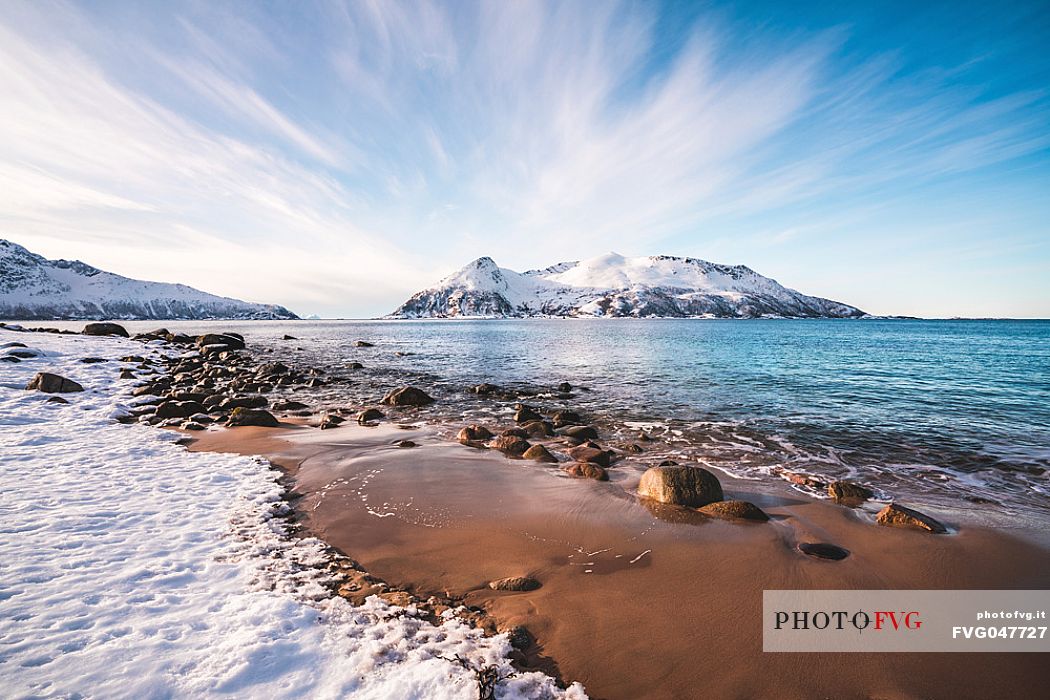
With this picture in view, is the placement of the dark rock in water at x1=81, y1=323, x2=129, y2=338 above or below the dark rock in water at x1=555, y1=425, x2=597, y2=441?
above

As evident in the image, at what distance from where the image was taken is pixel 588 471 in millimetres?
9570

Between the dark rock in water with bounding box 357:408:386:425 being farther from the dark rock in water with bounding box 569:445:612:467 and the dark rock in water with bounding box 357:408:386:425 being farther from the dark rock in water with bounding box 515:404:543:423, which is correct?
the dark rock in water with bounding box 569:445:612:467

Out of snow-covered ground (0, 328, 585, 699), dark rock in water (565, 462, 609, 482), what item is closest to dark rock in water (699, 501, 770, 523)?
dark rock in water (565, 462, 609, 482)

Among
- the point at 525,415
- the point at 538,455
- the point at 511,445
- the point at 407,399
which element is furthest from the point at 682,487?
the point at 407,399

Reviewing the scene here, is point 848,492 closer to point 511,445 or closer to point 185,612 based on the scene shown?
point 511,445

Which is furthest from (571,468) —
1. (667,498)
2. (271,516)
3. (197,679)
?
(197,679)

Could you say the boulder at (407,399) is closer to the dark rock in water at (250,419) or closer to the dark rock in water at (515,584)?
the dark rock in water at (250,419)

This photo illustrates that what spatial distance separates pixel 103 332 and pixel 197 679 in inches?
2564

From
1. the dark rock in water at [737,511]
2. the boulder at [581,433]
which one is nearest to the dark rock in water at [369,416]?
the boulder at [581,433]

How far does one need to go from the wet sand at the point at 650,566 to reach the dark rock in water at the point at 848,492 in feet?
1.67

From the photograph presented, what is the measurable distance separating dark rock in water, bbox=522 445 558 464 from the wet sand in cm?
88

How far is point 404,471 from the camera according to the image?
9586 millimetres

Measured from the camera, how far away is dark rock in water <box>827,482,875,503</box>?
27.1 ft

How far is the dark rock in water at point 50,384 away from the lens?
50.1ft
